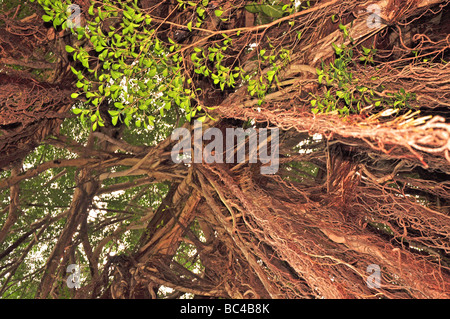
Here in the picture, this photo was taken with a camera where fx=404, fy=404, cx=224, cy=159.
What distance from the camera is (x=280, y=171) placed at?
4004 millimetres

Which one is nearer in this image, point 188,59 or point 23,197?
point 188,59

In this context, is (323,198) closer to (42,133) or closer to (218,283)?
(218,283)

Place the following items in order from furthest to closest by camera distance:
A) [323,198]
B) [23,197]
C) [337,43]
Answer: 1. [23,197]
2. [323,198]
3. [337,43]

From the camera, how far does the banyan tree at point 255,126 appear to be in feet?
7.27

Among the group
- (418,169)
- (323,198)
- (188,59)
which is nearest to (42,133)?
(188,59)

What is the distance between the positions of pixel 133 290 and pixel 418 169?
3.03m

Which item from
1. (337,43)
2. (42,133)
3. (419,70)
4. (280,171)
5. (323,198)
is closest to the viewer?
(419,70)

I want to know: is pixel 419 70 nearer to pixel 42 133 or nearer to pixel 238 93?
pixel 238 93

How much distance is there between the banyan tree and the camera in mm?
2217

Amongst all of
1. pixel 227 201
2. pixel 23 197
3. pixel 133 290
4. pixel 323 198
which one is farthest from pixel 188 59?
pixel 23 197

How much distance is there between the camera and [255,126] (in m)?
3.29

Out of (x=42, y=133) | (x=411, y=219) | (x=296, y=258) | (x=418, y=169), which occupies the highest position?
(x=42, y=133)

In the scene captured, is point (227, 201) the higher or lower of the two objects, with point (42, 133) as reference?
lower

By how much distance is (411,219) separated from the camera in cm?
281
